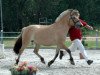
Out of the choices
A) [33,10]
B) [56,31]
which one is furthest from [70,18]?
[33,10]

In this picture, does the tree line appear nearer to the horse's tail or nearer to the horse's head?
the horse's tail

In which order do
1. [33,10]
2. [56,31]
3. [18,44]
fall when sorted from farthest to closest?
[33,10] → [18,44] → [56,31]

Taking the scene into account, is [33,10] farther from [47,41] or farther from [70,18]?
[70,18]

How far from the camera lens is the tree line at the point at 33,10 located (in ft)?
154

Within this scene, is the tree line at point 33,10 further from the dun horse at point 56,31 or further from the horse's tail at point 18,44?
the dun horse at point 56,31

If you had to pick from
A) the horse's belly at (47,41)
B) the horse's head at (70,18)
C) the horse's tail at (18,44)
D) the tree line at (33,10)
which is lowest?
the tree line at (33,10)

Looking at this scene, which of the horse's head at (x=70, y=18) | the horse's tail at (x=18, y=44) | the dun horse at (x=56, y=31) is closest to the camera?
the horse's head at (x=70, y=18)

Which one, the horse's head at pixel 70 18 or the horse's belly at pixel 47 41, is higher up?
the horse's head at pixel 70 18

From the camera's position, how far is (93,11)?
56188mm

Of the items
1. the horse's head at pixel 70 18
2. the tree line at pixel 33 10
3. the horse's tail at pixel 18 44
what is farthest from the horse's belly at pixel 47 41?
the tree line at pixel 33 10

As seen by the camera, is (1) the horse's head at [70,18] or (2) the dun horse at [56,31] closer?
(1) the horse's head at [70,18]

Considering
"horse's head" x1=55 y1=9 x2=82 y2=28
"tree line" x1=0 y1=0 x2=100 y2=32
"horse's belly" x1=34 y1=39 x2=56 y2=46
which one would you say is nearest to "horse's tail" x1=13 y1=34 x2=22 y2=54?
"horse's belly" x1=34 y1=39 x2=56 y2=46

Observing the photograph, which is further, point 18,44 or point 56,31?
point 18,44

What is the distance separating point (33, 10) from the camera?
160 ft
